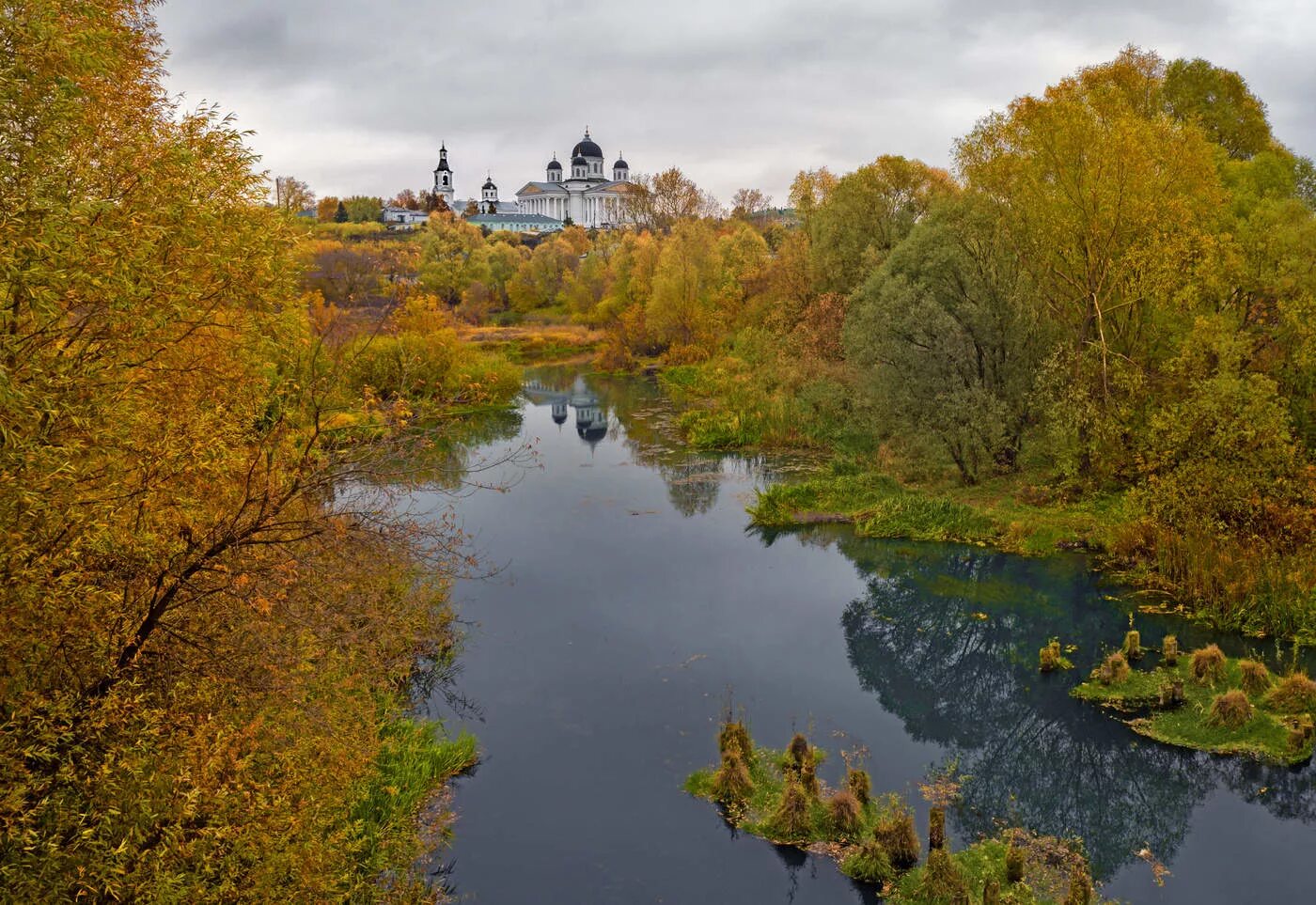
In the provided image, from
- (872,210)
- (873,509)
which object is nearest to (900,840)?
(873,509)

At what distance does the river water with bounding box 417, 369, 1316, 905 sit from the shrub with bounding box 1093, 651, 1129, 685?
0.64 m

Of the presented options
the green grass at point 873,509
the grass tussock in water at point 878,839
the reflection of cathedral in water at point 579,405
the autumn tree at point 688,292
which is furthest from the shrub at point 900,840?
the autumn tree at point 688,292

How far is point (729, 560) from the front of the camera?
869 inches

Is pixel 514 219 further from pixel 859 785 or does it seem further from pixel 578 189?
pixel 859 785

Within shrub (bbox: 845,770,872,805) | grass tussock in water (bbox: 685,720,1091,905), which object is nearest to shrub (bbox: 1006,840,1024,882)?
grass tussock in water (bbox: 685,720,1091,905)

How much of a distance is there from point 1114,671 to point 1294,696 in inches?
96.6

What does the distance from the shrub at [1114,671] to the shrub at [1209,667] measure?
1024mm

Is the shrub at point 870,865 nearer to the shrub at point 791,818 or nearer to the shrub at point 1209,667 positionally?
the shrub at point 791,818

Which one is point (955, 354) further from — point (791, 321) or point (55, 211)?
point (55, 211)

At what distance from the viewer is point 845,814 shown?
11422 millimetres

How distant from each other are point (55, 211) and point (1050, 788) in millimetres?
13450

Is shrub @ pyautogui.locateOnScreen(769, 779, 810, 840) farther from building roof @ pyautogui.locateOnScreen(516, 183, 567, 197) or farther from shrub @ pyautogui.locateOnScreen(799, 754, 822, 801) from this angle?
building roof @ pyautogui.locateOnScreen(516, 183, 567, 197)

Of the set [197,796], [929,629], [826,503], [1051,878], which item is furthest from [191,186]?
[826,503]

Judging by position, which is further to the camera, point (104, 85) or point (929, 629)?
point (929, 629)
